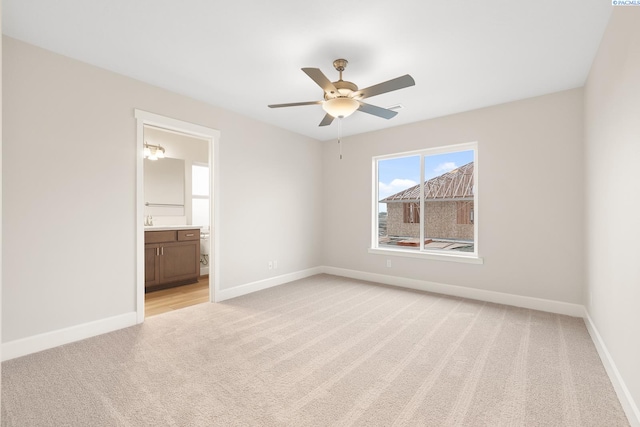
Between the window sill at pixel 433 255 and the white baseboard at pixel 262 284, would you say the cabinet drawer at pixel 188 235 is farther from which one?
the window sill at pixel 433 255

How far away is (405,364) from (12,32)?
405 centimetres

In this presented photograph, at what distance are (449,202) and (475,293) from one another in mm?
1278

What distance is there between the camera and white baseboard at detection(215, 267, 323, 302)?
4109 mm

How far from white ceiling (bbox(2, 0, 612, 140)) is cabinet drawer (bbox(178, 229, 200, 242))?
7.19 feet

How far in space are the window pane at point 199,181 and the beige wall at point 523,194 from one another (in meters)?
3.51

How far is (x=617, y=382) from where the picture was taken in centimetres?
213

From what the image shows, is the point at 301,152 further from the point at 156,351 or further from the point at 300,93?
the point at 156,351

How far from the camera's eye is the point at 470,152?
4.30m

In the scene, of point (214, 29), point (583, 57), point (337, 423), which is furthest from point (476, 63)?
point (337, 423)

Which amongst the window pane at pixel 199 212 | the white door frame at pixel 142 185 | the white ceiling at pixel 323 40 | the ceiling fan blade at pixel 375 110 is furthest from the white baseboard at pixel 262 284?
the ceiling fan blade at pixel 375 110

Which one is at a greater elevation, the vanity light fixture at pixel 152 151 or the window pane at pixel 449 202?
the vanity light fixture at pixel 152 151

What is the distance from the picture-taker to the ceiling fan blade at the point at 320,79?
7.86ft

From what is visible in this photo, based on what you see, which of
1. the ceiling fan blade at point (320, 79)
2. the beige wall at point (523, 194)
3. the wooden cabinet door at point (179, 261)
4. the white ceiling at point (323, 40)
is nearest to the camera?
the white ceiling at point (323, 40)

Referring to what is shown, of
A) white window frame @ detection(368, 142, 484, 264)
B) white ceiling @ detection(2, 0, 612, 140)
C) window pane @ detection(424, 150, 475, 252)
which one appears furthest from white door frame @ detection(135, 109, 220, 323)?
window pane @ detection(424, 150, 475, 252)
